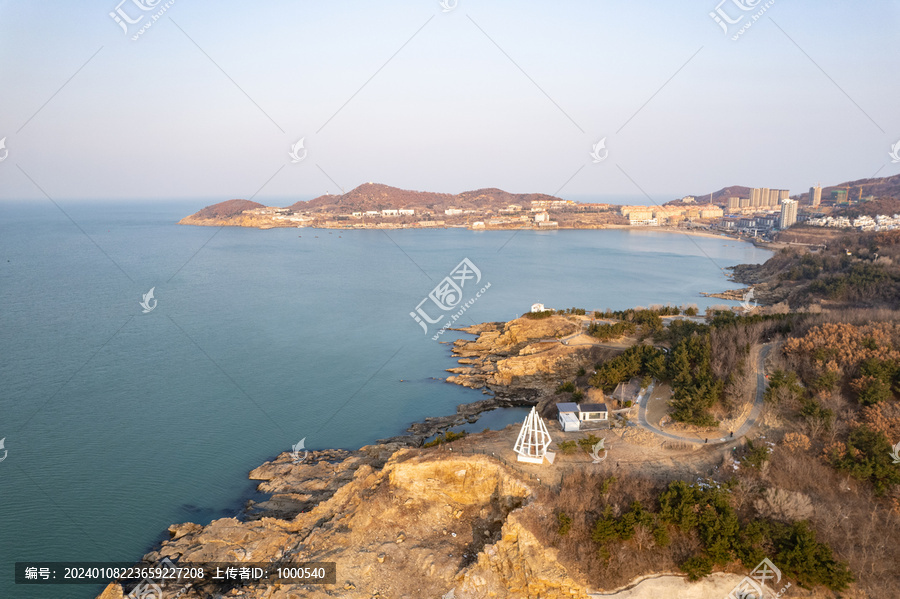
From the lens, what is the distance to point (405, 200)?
102812mm

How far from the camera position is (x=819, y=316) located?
1557cm

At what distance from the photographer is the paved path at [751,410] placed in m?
11.2

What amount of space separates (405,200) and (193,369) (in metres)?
86.3

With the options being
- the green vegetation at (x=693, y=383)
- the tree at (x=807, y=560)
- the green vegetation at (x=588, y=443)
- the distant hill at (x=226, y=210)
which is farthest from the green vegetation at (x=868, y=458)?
the distant hill at (x=226, y=210)

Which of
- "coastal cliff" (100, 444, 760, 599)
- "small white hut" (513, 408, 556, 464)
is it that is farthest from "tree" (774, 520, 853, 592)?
"small white hut" (513, 408, 556, 464)

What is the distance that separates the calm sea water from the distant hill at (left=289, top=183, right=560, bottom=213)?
163ft

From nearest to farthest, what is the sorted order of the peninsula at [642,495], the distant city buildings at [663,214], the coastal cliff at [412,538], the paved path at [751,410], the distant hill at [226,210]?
1. the peninsula at [642,495]
2. the coastal cliff at [412,538]
3. the paved path at [751,410]
4. the distant hill at [226,210]
5. the distant city buildings at [663,214]

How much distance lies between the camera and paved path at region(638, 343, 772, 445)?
1120 centimetres

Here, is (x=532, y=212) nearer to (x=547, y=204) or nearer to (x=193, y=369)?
(x=547, y=204)

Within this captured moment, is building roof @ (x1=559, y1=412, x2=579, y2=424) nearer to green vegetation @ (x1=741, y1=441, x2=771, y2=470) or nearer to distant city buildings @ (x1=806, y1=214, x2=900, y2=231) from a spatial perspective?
green vegetation @ (x1=741, y1=441, x2=771, y2=470)

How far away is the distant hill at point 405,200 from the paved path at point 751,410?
8281 centimetres

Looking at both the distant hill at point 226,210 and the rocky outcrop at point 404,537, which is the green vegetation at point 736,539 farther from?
the distant hill at point 226,210

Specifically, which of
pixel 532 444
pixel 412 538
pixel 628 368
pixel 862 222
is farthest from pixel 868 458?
pixel 862 222

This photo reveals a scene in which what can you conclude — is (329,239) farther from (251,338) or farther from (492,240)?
(251,338)
